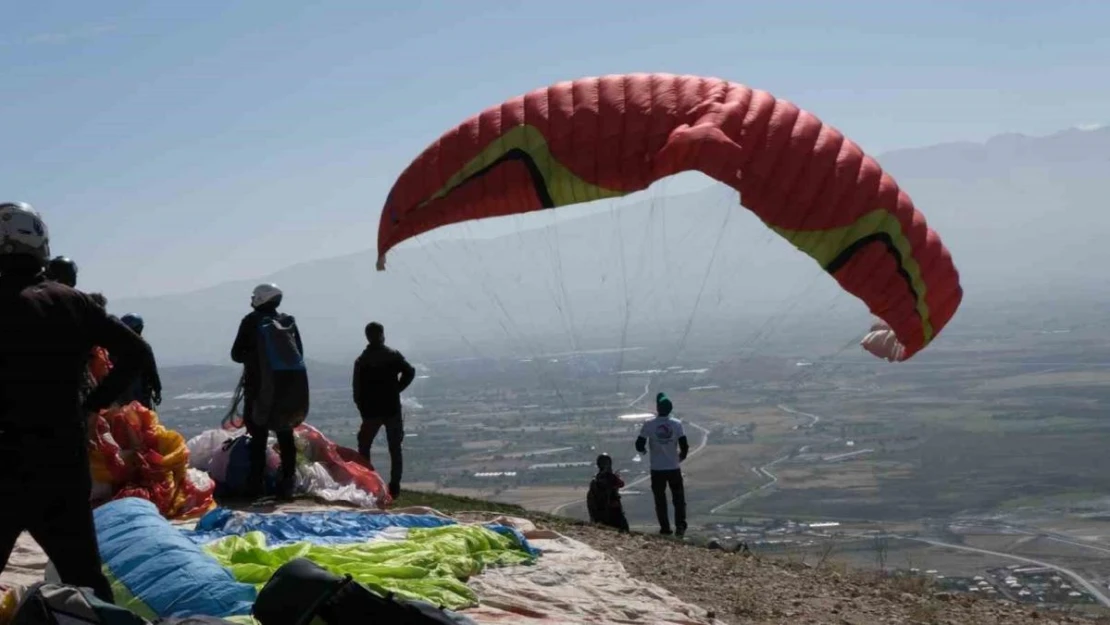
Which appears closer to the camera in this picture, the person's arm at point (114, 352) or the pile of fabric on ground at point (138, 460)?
the person's arm at point (114, 352)

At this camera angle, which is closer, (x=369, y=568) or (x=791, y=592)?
(x=369, y=568)

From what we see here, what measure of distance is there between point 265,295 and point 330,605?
201 inches

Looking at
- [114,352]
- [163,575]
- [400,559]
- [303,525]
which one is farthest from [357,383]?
[114,352]

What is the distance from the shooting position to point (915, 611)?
7.61 metres

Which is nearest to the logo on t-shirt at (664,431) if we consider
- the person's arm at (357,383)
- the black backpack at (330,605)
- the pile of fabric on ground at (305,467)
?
the pile of fabric on ground at (305,467)

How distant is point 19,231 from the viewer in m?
3.95

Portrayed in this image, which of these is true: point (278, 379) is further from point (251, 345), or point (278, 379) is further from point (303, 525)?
point (303, 525)

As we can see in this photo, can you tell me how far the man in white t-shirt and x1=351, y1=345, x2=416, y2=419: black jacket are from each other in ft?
7.85

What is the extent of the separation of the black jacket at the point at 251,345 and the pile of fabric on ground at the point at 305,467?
2.24 feet

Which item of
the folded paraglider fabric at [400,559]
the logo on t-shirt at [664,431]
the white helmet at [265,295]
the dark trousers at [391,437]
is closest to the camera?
the folded paraglider fabric at [400,559]

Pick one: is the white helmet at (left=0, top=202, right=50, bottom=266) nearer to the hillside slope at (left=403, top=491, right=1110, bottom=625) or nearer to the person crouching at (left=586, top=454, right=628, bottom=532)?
the hillside slope at (left=403, top=491, right=1110, bottom=625)

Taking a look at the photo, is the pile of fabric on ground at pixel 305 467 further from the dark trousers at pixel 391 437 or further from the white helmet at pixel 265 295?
the white helmet at pixel 265 295

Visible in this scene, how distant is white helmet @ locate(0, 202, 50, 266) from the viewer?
12.9ft

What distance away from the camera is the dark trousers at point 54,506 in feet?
12.5
